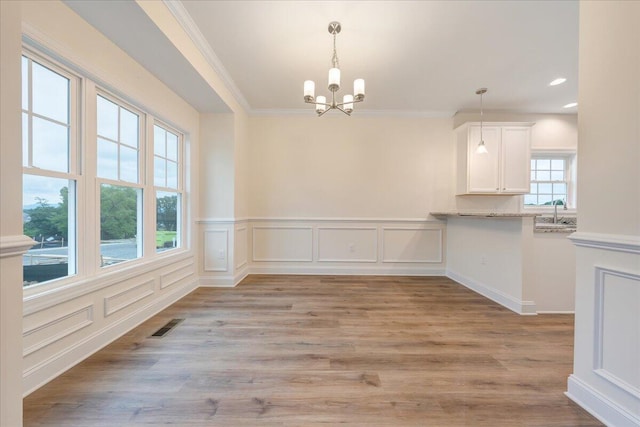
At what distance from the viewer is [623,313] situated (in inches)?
49.2

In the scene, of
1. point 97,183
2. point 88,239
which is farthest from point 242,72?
point 88,239

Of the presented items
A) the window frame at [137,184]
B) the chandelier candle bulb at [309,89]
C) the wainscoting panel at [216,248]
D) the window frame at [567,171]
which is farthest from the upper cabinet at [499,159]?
the window frame at [137,184]

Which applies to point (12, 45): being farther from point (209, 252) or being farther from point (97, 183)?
point (209, 252)

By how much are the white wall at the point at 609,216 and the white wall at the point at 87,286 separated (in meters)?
2.47

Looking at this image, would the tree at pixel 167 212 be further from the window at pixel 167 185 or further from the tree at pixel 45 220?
the tree at pixel 45 220

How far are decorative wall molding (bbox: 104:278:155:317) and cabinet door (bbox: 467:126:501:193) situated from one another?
4405 mm

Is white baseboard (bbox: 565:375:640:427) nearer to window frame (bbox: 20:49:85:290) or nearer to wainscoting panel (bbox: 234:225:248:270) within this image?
window frame (bbox: 20:49:85:290)

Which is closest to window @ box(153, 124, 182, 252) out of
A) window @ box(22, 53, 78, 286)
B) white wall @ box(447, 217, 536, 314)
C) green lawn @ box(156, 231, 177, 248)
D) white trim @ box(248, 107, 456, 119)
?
green lawn @ box(156, 231, 177, 248)

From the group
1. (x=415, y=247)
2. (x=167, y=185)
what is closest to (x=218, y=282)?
(x=167, y=185)

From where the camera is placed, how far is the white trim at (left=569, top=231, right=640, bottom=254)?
118 centimetres

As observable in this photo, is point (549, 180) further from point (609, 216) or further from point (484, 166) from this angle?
point (609, 216)

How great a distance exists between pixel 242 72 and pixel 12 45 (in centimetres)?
251

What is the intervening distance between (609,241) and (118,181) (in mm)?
3346

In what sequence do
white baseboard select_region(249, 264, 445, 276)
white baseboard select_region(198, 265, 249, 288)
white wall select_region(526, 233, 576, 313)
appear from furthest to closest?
white baseboard select_region(249, 264, 445, 276) → white baseboard select_region(198, 265, 249, 288) → white wall select_region(526, 233, 576, 313)
